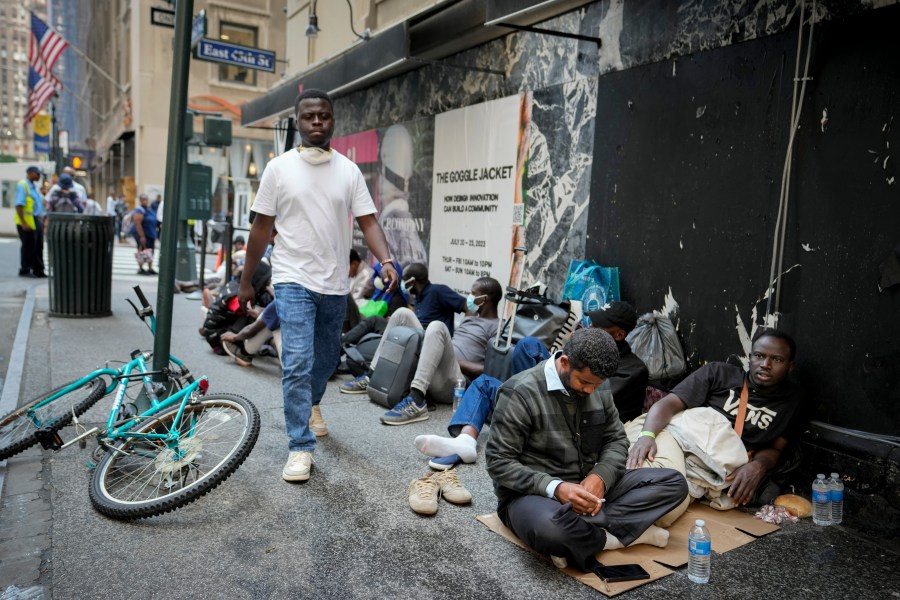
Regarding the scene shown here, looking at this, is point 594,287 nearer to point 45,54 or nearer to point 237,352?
point 237,352

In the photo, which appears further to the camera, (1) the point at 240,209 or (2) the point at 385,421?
(1) the point at 240,209

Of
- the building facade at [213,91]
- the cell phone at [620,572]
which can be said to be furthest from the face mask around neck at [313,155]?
the building facade at [213,91]

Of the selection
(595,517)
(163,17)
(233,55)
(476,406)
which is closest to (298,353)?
(476,406)

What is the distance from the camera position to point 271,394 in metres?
6.25

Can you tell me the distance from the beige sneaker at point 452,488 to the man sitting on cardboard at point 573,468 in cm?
46

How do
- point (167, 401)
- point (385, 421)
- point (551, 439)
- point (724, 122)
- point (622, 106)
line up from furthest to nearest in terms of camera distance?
point (622, 106)
point (385, 421)
point (724, 122)
point (167, 401)
point (551, 439)

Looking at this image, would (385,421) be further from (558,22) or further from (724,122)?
(558,22)

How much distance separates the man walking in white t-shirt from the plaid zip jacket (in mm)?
1363

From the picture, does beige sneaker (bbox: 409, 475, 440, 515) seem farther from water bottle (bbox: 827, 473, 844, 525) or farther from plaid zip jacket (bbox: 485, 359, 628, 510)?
water bottle (bbox: 827, 473, 844, 525)

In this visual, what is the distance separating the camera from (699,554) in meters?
3.14

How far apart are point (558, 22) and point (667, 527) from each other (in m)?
4.85

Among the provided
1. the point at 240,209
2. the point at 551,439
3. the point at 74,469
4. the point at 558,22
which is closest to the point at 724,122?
the point at 558,22

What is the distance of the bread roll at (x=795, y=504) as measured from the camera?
4.00 m

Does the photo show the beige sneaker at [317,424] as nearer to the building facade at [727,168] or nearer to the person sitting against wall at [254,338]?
the person sitting against wall at [254,338]
